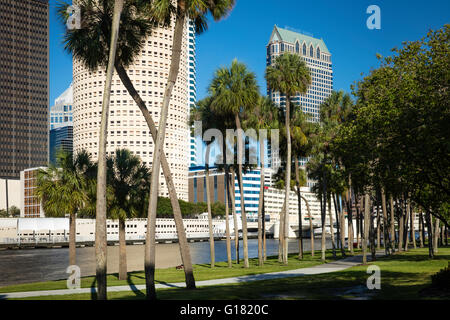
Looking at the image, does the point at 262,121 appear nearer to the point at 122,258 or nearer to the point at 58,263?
the point at 122,258

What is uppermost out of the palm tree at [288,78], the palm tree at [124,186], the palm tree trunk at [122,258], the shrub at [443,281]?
the palm tree at [288,78]

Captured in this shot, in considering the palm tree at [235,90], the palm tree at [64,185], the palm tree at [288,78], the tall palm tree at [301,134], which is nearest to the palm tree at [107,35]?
the palm tree at [64,185]

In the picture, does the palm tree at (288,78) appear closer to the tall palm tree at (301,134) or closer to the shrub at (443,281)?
the tall palm tree at (301,134)

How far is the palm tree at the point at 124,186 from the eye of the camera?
1374 inches

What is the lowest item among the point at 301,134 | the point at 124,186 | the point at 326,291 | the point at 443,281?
the point at 326,291

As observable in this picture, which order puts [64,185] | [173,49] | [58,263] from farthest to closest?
1. [58,263]
2. [64,185]
3. [173,49]

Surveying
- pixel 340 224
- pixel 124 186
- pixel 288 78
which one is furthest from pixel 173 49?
pixel 340 224

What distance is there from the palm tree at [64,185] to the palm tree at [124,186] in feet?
5.69

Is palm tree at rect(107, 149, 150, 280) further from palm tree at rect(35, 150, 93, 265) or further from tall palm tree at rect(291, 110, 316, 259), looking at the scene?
tall palm tree at rect(291, 110, 316, 259)

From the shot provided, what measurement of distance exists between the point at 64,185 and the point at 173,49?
15.1 meters

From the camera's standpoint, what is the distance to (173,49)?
77.0 ft

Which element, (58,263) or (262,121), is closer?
(262,121)

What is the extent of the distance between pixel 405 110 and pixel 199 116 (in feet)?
78.3
